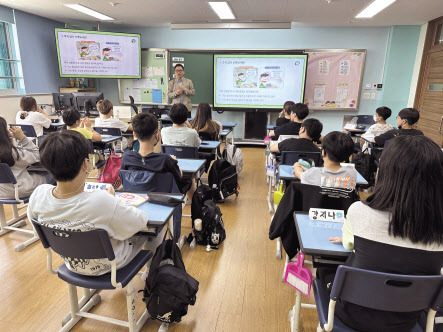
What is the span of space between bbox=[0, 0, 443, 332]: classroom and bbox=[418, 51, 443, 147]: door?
39mm

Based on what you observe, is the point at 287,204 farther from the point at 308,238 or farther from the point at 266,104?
the point at 266,104

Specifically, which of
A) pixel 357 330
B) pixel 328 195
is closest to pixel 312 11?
pixel 328 195

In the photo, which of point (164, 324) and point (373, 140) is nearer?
point (164, 324)

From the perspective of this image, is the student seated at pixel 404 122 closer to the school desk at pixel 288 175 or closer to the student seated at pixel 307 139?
the student seated at pixel 307 139

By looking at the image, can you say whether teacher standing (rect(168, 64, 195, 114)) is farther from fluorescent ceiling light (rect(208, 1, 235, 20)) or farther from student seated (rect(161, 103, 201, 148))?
student seated (rect(161, 103, 201, 148))

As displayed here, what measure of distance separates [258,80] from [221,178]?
405 centimetres

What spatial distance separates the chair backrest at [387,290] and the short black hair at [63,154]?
1.13m

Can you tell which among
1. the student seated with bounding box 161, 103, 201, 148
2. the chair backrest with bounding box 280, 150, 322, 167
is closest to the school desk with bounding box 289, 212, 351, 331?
the chair backrest with bounding box 280, 150, 322, 167

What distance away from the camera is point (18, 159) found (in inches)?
97.7

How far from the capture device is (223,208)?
3.52 metres

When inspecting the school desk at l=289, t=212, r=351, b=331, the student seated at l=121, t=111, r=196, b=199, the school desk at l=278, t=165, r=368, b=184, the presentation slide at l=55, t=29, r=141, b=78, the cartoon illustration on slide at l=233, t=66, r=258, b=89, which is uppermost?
the presentation slide at l=55, t=29, r=141, b=78

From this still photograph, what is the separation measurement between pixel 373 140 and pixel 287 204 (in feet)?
9.10

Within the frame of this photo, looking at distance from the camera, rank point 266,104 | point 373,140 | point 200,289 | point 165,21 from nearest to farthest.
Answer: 1. point 200,289
2. point 373,140
3. point 165,21
4. point 266,104

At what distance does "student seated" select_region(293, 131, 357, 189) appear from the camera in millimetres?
1854
